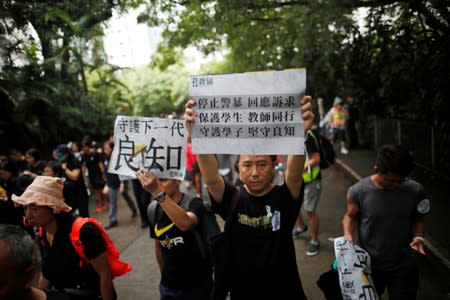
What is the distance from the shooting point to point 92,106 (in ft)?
43.1

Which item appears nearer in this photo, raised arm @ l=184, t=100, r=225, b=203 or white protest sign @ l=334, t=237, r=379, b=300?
raised arm @ l=184, t=100, r=225, b=203

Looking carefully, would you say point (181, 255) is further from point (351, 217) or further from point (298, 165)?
point (351, 217)

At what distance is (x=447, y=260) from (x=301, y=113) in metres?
3.61

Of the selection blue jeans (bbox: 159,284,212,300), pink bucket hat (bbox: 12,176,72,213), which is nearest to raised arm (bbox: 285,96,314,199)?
blue jeans (bbox: 159,284,212,300)

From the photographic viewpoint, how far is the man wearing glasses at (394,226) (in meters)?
2.88

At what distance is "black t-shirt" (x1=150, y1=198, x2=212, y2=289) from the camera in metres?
2.87

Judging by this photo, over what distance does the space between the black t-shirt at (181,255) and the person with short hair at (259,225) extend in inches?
19.4

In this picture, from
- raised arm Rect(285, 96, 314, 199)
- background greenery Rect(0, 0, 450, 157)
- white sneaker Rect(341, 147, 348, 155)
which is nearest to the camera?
raised arm Rect(285, 96, 314, 199)

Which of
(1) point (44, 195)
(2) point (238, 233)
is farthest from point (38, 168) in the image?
(2) point (238, 233)

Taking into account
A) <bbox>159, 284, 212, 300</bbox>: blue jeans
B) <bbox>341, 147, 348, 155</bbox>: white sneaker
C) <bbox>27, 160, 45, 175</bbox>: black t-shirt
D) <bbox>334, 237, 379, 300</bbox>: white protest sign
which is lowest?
<bbox>341, 147, 348, 155</bbox>: white sneaker

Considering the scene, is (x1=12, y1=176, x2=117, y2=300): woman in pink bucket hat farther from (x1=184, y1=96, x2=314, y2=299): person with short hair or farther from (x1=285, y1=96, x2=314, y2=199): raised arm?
(x1=285, y1=96, x2=314, y2=199): raised arm

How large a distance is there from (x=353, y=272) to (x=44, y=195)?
6.98 feet

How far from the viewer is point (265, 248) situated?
7.76 ft

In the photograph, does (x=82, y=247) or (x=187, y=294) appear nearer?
(x=82, y=247)
